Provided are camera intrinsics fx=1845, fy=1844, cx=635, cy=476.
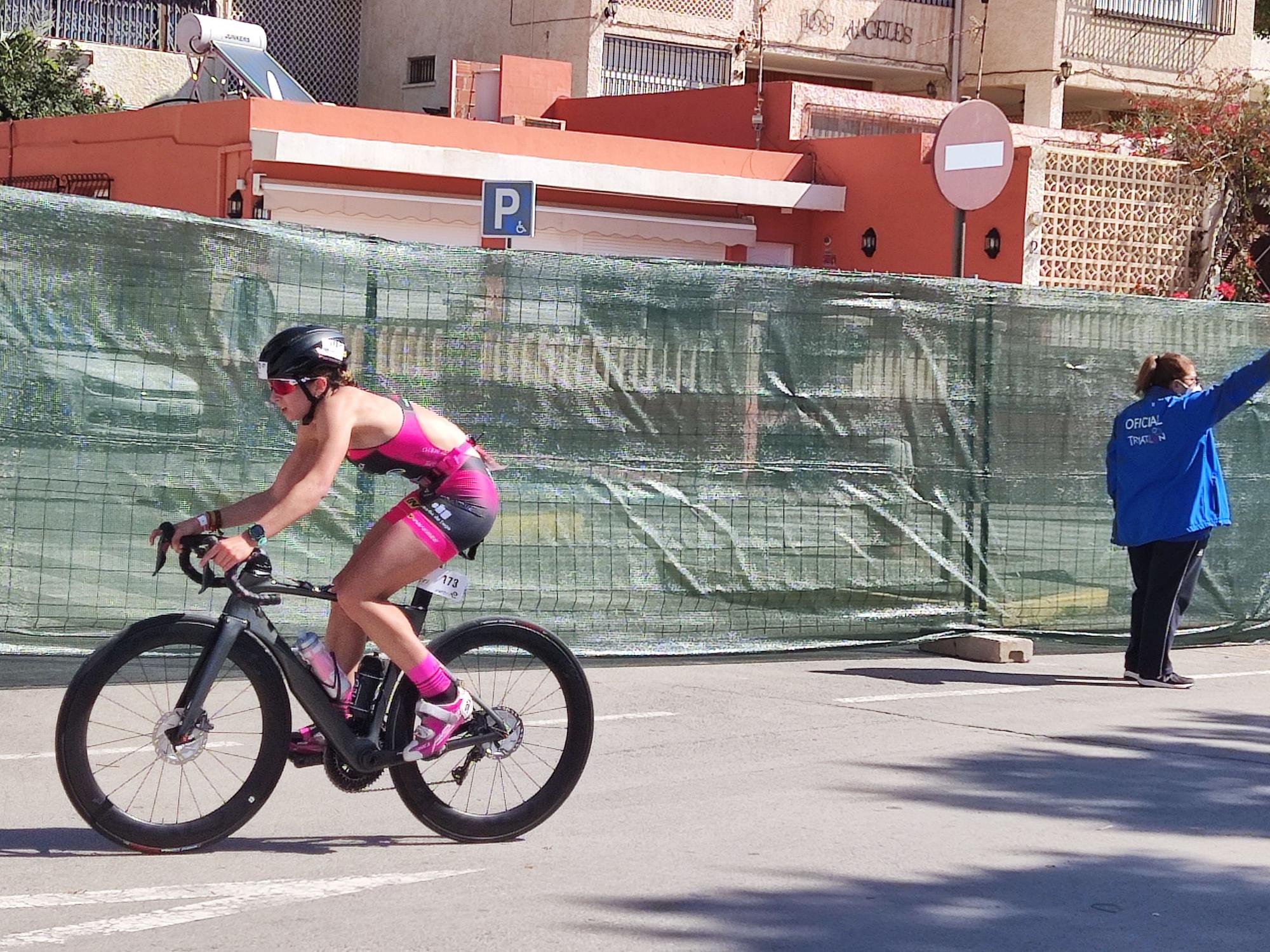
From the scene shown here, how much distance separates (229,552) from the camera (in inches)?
209

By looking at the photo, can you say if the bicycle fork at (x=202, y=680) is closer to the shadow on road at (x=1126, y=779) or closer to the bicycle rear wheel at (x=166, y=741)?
the bicycle rear wheel at (x=166, y=741)

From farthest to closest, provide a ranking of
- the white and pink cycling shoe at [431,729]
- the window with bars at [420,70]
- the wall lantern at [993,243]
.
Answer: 1. the window with bars at [420,70]
2. the wall lantern at [993,243]
3. the white and pink cycling shoe at [431,729]

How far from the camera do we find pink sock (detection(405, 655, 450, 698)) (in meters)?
5.62

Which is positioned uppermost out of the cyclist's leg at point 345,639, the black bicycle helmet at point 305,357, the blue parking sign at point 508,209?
the blue parking sign at point 508,209

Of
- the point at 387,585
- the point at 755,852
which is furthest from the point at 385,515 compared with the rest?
the point at 755,852

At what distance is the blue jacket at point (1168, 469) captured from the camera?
9.33 meters

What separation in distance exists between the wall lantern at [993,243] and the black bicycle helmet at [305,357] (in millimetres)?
19267

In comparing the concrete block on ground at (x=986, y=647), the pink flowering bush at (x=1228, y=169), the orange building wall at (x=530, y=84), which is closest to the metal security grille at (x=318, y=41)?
the orange building wall at (x=530, y=84)

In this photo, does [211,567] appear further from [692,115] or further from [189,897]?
[692,115]

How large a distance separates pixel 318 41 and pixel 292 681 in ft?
99.0

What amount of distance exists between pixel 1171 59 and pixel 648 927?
3213 cm

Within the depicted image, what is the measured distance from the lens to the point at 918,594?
10.3m

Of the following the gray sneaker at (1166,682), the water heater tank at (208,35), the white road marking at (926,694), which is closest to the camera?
the white road marking at (926,694)

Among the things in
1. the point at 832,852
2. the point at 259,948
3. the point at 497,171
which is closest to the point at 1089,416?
the point at 832,852
